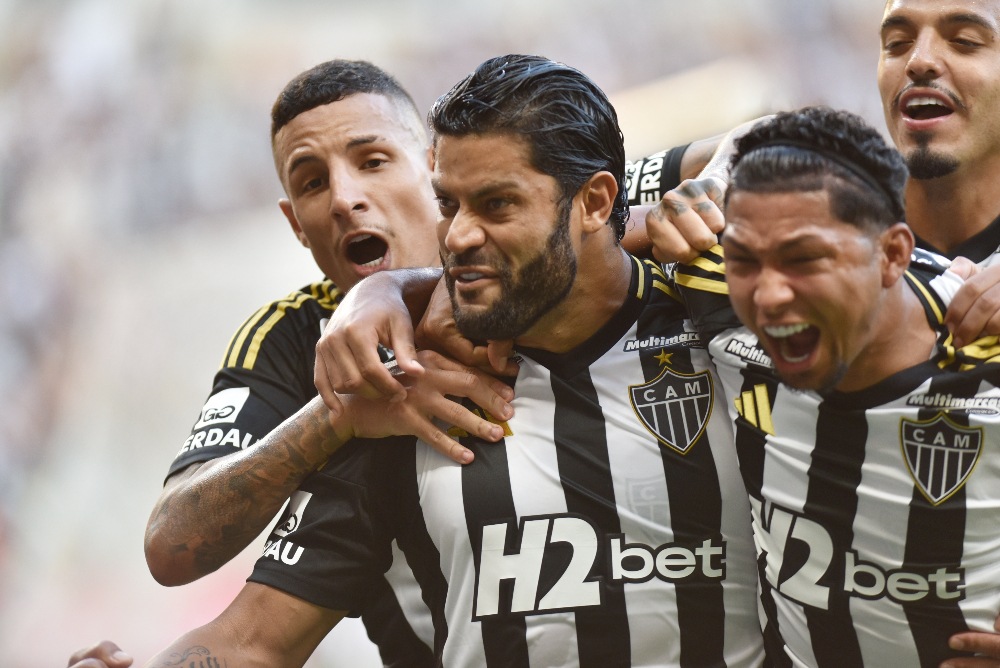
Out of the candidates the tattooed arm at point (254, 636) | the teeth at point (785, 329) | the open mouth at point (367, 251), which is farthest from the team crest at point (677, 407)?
the open mouth at point (367, 251)

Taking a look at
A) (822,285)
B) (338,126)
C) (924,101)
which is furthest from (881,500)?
(338,126)

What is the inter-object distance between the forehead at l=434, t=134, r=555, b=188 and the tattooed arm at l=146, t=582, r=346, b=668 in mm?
818

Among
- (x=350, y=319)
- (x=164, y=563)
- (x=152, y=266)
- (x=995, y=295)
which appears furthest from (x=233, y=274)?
(x=995, y=295)

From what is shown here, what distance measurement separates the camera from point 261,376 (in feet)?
7.18

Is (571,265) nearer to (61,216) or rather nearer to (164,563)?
(164,563)

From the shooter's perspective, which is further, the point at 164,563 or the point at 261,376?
the point at 261,376

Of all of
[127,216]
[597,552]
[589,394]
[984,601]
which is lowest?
[984,601]

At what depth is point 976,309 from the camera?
54.4 inches

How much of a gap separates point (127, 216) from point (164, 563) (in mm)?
3020

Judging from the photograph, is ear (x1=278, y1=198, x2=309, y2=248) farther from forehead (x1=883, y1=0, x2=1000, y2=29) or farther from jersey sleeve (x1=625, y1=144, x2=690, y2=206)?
forehead (x1=883, y1=0, x2=1000, y2=29)

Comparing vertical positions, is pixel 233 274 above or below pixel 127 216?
below

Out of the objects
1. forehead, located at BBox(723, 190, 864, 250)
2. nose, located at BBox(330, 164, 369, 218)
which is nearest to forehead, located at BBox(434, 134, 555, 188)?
forehead, located at BBox(723, 190, 864, 250)

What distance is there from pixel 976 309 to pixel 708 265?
0.44 meters

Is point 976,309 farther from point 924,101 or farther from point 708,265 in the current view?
point 924,101
